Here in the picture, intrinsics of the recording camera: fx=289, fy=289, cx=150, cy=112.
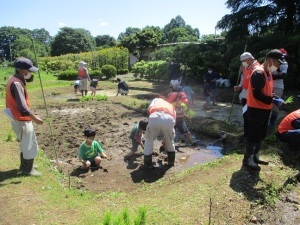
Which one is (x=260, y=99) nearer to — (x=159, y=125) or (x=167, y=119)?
(x=167, y=119)

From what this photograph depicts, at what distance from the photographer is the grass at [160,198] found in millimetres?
3727

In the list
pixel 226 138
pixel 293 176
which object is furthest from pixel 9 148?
pixel 293 176

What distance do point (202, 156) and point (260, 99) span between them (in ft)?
8.25

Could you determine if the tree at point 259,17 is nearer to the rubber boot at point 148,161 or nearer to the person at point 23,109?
the rubber boot at point 148,161

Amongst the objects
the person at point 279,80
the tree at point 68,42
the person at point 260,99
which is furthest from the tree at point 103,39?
the person at point 260,99

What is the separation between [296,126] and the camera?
5.13m

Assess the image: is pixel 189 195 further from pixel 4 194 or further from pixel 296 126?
pixel 4 194

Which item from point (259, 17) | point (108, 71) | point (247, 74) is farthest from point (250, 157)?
point (108, 71)

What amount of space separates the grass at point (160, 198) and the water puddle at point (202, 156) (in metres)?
0.84

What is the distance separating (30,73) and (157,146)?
3.64 m

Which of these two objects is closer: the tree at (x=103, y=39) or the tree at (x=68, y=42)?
the tree at (x=68, y=42)

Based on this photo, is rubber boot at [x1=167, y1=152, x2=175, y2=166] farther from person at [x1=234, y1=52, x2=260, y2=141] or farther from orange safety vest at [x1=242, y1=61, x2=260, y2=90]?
orange safety vest at [x1=242, y1=61, x2=260, y2=90]

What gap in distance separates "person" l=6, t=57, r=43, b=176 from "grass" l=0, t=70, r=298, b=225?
47cm

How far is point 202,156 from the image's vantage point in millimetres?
6754
